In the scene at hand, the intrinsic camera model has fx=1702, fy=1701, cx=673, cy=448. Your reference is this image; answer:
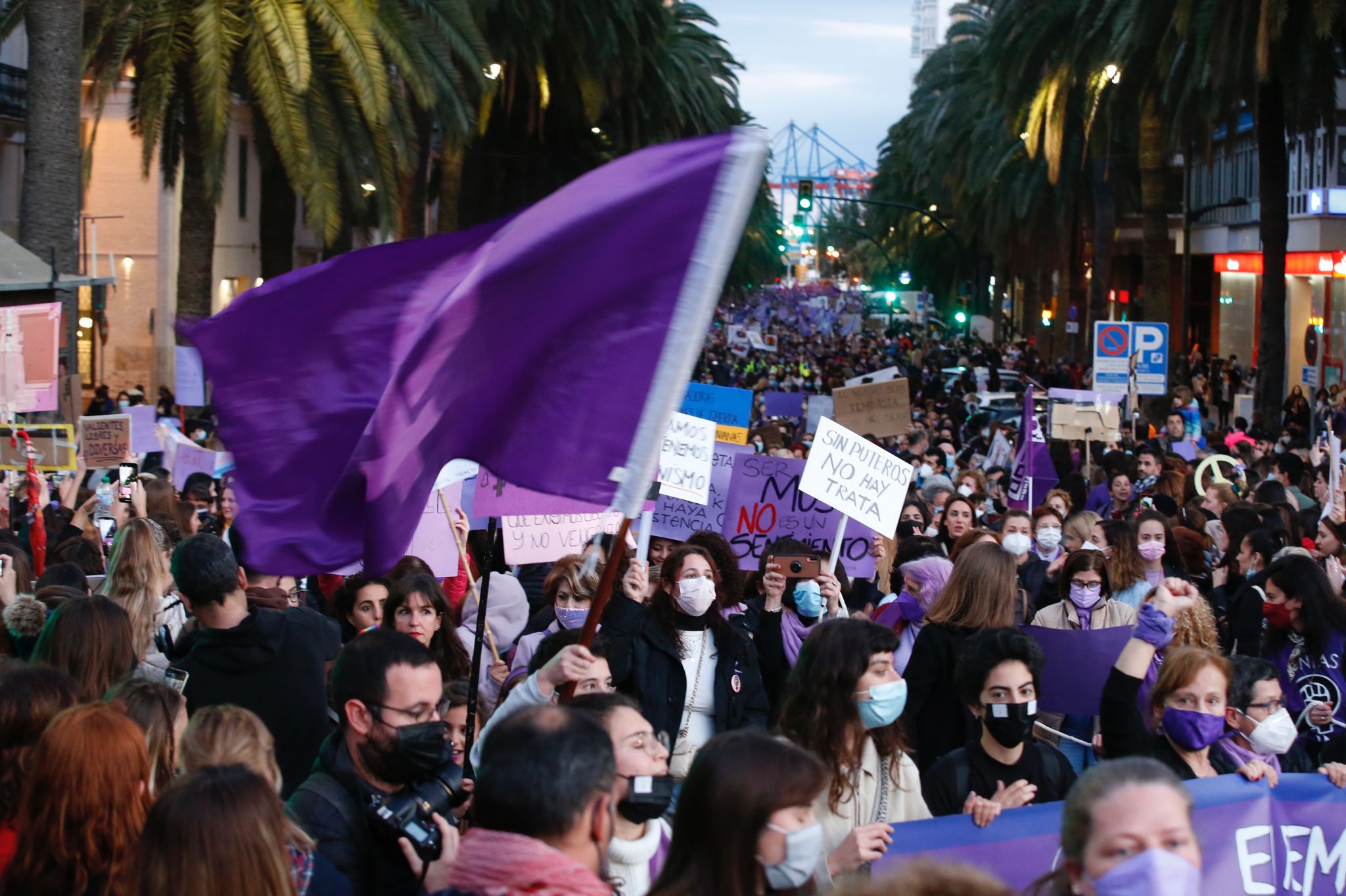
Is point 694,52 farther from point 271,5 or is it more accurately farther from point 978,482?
point 978,482

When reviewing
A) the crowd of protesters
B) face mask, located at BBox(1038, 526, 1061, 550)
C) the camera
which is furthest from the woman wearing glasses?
the camera

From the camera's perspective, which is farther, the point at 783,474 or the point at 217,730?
the point at 783,474

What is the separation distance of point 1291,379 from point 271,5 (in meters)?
31.9

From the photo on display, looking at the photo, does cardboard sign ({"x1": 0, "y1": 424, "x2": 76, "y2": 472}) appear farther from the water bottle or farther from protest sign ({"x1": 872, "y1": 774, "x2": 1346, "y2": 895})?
protest sign ({"x1": 872, "y1": 774, "x2": 1346, "y2": 895})

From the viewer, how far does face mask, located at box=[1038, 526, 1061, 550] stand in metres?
10.5

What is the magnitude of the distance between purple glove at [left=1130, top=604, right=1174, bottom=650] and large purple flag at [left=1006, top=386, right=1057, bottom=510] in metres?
8.83

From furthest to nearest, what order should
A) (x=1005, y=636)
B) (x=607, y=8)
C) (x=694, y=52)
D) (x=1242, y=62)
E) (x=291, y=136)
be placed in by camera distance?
(x=694, y=52) → (x=607, y=8) → (x=1242, y=62) → (x=291, y=136) → (x=1005, y=636)

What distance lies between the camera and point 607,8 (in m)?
29.0

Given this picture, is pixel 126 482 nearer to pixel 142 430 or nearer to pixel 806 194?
pixel 142 430

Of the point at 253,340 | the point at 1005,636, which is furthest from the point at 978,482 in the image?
the point at 253,340

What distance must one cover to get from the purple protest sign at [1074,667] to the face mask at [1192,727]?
1.43m

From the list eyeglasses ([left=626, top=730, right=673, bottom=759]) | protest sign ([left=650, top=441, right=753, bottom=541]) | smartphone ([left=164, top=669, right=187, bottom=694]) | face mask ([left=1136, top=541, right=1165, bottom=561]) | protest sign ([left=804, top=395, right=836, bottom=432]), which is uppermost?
protest sign ([left=804, top=395, right=836, bottom=432])

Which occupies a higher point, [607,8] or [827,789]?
[607,8]

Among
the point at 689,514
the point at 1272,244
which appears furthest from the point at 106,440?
the point at 1272,244
